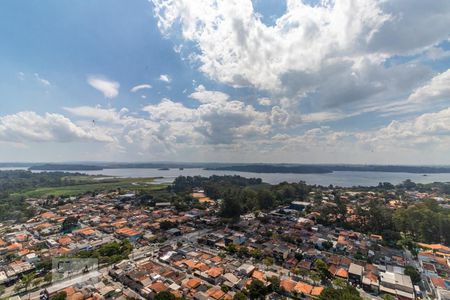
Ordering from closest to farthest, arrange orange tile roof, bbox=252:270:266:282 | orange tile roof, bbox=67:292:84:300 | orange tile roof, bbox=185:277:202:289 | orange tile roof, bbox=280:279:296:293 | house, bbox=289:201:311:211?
orange tile roof, bbox=67:292:84:300 → orange tile roof, bbox=280:279:296:293 → orange tile roof, bbox=185:277:202:289 → orange tile roof, bbox=252:270:266:282 → house, bbox=289:201:311:211

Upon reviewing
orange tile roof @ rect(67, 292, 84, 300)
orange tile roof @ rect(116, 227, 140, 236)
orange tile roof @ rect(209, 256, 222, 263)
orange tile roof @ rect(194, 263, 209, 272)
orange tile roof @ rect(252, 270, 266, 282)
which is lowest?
orange tile roof @ rect(209, 256, 222, 263)

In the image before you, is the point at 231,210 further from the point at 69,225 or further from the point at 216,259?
the point at 69,225

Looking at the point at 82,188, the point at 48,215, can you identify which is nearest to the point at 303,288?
the point at 48,215

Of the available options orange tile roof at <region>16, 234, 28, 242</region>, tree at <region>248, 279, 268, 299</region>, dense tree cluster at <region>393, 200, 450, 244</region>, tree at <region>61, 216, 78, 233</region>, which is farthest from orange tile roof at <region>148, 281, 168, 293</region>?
dense tree cluster at <region>393, 200, 450, 244</region>

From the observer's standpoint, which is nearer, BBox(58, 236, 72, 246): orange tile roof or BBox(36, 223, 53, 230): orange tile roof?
BBox(58, 236, 72, 246): orange tile roof

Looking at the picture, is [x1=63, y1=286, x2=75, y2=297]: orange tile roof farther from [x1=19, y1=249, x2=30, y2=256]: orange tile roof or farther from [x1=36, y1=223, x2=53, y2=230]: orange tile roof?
[x1=36, y1=223, x2=53, y2=230]: orange tile roof

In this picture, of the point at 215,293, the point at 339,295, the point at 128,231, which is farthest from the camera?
the point at 128,231

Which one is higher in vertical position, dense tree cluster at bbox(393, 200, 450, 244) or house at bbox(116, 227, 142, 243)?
dense tree cluster at bbox(393, 200, 450, 244)

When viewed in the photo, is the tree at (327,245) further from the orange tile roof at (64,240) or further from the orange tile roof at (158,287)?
the orange tile roof at (64,240)

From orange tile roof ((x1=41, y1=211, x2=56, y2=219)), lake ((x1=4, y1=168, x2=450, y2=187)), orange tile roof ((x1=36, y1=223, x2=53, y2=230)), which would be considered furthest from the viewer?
lake ((x1=4, y1=168, x2=450, y2=187))

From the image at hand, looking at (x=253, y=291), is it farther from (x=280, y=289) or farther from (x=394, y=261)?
(x=394, y=261)
